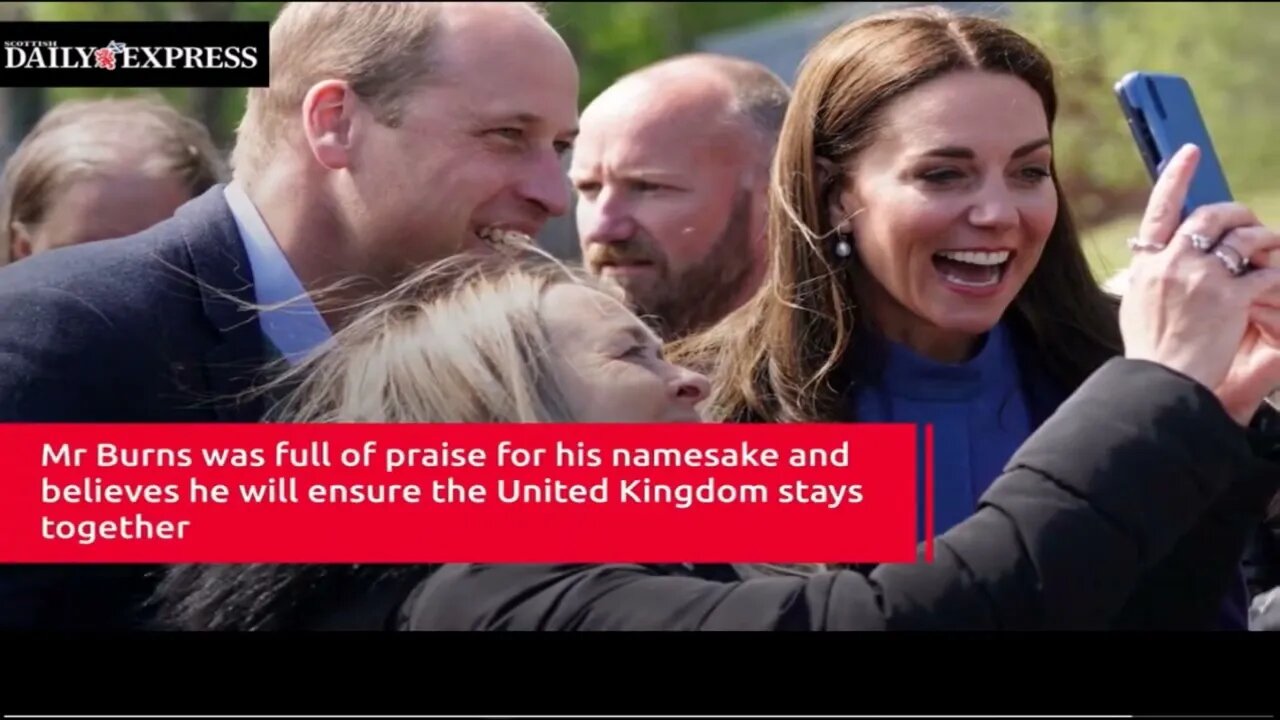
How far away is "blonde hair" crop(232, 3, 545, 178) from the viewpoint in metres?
2.38

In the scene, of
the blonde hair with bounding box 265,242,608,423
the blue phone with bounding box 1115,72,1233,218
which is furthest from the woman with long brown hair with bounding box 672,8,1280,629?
the blonde hair with bounding box 265,242,608,423

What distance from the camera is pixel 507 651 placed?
2.16 meters

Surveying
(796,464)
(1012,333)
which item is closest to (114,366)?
(796,464)

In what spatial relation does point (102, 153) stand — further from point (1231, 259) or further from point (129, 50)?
point (1231, 259)

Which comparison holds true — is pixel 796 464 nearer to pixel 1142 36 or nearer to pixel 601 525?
pixel 601 525

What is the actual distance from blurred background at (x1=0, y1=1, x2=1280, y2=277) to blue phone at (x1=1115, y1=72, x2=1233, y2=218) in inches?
11.2

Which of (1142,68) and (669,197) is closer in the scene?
(1142,68)

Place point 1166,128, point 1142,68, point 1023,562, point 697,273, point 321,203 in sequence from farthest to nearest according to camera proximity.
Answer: point 697,273
point 1142,68
point 321,203
point 1166,128
point 1023,562

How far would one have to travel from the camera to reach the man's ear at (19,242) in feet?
10.1

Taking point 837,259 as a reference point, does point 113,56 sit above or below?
above

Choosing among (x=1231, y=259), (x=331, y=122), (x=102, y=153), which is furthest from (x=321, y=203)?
(x=1231, y=259)

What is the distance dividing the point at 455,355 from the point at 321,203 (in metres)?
0.47

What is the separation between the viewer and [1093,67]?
9.49 ft
